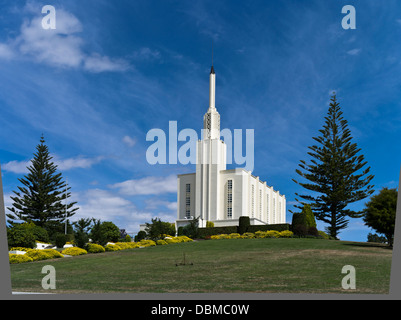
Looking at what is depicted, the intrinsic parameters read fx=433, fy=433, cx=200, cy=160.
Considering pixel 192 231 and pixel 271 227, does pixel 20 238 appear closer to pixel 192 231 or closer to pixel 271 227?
pixel 192 231

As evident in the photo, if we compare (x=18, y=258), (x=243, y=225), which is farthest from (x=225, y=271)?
(x=243, y=225)

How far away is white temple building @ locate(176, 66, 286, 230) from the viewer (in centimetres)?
3981

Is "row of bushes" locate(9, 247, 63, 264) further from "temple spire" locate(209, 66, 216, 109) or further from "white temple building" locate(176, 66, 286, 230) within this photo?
"temple spire" locate(209, 66, 216, 109)

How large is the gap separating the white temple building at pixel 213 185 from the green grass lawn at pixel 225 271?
1916 centimetres

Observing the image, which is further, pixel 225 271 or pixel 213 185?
pixel 213 185

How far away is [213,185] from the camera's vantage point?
40.3 m

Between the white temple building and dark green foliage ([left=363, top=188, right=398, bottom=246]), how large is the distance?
1861 cm

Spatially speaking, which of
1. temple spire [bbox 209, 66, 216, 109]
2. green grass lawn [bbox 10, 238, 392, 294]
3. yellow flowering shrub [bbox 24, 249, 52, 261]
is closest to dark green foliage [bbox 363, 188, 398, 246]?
green grass lawn [bbox 10, 238, 392, 294]

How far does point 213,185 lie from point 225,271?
2655cm

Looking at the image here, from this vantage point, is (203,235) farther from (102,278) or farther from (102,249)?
(102,278)

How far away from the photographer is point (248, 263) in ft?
50.0
